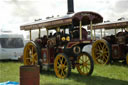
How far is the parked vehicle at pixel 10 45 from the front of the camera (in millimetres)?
13098

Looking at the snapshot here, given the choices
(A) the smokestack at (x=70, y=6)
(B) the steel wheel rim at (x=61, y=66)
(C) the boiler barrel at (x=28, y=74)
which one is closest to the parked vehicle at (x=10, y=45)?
(A) the smokestack at (x=70, y=6)

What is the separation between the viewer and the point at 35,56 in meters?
9.05

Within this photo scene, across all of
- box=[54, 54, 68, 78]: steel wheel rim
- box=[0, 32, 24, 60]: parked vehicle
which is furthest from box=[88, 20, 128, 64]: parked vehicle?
box=[0, 32, 24, 60]: parked vehicle

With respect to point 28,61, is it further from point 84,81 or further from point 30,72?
point 30,72

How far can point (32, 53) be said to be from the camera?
8938mm

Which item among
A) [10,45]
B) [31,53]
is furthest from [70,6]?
[10,45]

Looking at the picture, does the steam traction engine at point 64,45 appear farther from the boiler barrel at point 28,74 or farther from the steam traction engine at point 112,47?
the steam traction engine at point 112,47

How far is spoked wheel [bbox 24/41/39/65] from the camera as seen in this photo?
8.74m

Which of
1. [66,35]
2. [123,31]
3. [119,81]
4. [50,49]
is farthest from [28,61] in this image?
[123,31]

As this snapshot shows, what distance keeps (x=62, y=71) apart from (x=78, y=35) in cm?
136

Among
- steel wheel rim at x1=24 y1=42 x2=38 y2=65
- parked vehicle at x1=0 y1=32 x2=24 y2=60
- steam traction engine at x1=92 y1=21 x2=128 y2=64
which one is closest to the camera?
steel wheel rim at x1=24 y1=42 x2=38 y2=65

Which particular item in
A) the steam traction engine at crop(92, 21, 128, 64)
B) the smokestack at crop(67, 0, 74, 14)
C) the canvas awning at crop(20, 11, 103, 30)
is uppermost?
the smokestack at crop(67, 0, 74, 14)

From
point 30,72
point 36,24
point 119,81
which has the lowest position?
point 119,81

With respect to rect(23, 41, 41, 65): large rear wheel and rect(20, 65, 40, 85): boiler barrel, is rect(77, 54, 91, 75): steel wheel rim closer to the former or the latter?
rect(23, 41, 41, 65): large rear wheel
